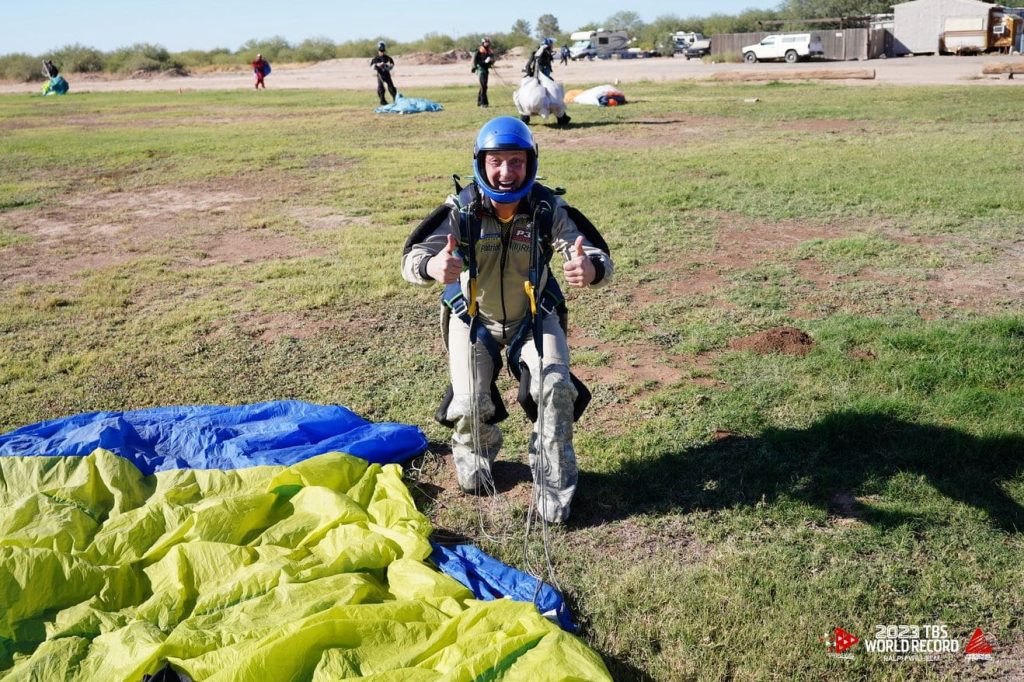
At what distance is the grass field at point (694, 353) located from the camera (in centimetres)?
349

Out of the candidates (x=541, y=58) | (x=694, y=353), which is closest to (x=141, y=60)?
(x=541, y=58)

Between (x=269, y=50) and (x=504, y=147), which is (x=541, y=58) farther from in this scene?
(x=269, y=50)

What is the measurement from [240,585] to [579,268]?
177 centimetres

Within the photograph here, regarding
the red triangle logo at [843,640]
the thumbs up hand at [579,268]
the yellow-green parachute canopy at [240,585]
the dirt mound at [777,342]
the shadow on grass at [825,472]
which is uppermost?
the thumbs up hand at [579,268]

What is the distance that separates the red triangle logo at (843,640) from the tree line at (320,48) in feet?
186

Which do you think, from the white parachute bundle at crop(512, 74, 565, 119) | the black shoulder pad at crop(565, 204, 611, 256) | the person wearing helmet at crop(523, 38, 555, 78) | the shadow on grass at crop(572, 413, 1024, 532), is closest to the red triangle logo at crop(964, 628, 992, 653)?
the shadow on grass at crop(572, 413, 1024, 532)

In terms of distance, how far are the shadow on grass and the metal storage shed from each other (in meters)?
48.8

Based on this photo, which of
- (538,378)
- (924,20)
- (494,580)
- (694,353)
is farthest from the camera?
(924,20)

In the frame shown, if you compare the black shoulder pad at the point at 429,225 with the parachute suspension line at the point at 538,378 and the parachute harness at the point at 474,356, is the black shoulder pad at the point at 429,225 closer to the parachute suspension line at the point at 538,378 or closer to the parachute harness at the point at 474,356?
the parachute harness at the point at 474,356

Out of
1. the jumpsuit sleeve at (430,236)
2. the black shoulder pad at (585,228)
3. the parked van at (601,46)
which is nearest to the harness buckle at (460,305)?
the jumpsuit sleeve at (430,236)

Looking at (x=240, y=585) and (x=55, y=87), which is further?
(x=55, y=87)
